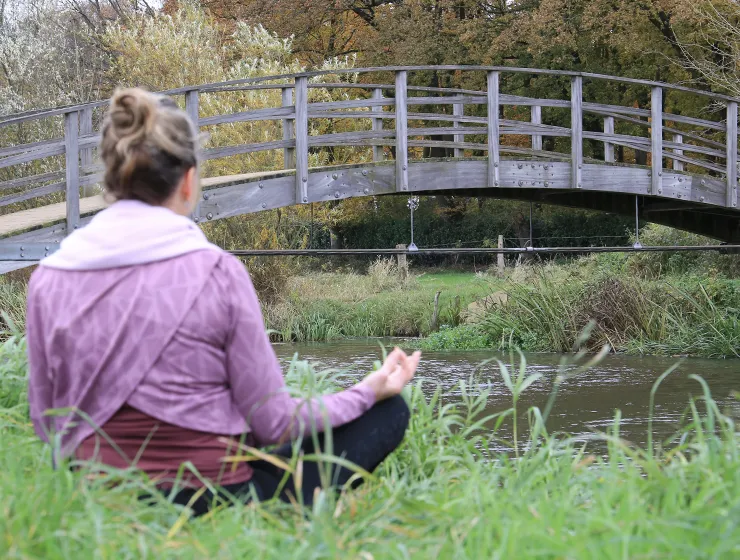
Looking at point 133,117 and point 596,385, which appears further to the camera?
point 596,385

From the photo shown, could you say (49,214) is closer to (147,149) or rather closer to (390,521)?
(147,149)

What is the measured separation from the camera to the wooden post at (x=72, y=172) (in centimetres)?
859

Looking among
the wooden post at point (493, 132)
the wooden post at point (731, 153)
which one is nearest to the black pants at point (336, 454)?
the wooden post at point (493, 132)

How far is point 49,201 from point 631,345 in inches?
386

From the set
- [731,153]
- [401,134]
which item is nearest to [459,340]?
[731,153]

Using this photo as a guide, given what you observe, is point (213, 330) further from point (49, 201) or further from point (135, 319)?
point (49, 201)

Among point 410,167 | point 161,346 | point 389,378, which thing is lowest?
point 389,378

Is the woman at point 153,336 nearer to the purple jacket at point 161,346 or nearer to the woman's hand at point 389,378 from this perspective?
the purple jacket at point 161,346

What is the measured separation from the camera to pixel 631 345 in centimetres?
1438

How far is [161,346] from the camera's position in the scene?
91.1 inches

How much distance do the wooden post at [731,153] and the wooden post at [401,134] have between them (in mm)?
4558

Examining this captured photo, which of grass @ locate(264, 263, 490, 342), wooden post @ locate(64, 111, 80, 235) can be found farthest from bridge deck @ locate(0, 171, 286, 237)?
grass @ locate(264, 263, 490, 342)

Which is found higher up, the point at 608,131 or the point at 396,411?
the point at 608,131

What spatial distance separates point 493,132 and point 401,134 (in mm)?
1214
